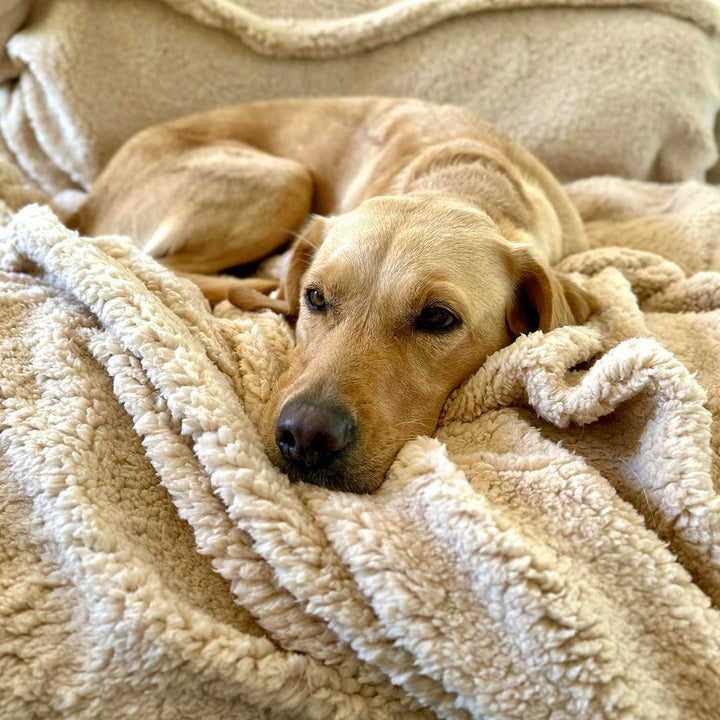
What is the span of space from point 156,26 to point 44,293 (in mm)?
1804

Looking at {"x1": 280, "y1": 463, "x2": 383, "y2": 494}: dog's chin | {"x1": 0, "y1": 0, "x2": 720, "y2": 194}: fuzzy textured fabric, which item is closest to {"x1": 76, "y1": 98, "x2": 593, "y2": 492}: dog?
{"x1": 280, "y1": 463, "x2": 383, "y2": 494}: dog's chin

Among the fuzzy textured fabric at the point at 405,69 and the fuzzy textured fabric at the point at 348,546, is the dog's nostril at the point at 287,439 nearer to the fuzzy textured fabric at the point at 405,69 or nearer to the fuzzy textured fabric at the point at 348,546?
the fuzzy textured fabric at the point at 348,546

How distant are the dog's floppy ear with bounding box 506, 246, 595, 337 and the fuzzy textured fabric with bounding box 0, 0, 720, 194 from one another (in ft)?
5.10

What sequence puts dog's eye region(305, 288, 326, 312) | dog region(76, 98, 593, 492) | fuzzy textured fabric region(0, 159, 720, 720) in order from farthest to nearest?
1. dog's eye region(305, 288, 326, 312)
2. dog region(76, 98, 593, 492)
3. fuzzy textured fabric region(0, 159, 720, 720)

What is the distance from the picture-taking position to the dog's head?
4.58 ft

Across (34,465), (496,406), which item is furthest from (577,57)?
(34,465)

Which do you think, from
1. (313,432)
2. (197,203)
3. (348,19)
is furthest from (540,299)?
(348,19)

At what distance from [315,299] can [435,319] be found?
0.34 meters

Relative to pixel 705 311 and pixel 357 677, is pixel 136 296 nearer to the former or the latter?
pixel 357 677

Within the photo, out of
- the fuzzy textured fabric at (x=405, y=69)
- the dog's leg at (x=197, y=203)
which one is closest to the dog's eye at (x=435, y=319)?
the dog's leg at (x=197, y=203)

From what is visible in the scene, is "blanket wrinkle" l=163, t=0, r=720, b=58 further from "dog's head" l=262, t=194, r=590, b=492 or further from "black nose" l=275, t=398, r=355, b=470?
"black nose" l=275, t=398, r=355, b=470

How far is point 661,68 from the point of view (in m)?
2.99

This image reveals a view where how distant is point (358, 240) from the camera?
171 centimetres

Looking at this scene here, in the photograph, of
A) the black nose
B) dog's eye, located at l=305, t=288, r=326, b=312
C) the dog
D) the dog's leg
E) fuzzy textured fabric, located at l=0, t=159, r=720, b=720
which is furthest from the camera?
the dog's leg
